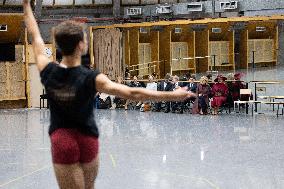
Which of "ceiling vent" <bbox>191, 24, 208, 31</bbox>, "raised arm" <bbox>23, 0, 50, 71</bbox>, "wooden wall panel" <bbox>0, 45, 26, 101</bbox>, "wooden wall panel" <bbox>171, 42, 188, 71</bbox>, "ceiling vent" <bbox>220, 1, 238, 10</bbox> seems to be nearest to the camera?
"raised arm" <bbox>23, 0, 50, 71</bbox>

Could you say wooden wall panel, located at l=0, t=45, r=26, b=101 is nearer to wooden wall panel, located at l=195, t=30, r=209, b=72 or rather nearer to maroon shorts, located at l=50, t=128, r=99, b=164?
wooden wall panel, located at l=195, t=30, r=209, b=72

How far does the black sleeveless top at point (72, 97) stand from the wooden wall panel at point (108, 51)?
19370mm

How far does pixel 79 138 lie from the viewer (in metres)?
2.58

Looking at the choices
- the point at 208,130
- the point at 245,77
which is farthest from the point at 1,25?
the point at 208,130

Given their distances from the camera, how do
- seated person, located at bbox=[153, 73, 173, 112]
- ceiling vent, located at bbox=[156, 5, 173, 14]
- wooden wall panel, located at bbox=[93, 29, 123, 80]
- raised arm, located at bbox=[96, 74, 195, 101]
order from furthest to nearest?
ceiling vent, located at bbox=[156, 5, 173, 14] → wooden wall panel, located at bbox=[93, 29, 123, 80] → seated person, located at bbox=[153, 73, 173, 112] → raised arm, located at bbox=[96, 74, 195, 101]

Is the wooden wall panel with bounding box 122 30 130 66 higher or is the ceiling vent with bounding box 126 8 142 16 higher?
the ceiling vent with bounding box 126 8 142 16

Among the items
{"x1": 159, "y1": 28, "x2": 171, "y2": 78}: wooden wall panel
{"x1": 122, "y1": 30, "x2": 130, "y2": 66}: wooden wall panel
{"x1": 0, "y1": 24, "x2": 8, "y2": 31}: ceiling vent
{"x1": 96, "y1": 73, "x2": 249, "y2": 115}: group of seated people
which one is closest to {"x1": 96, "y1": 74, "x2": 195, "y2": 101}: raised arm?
{"x1": 96, "y1": 73, "x2": 249, "y2": 115}: group of seated people

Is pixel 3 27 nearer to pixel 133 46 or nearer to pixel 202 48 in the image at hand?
pixel 133 46

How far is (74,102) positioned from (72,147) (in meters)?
0.23

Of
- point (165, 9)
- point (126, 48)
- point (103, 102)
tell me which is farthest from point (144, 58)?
point (103, 102)

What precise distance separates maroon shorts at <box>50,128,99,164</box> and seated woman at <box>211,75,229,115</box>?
1313cm

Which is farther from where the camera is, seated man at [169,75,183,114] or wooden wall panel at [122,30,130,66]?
wooden wall panel at [122,30,130,66]

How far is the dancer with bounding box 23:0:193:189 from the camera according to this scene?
251 centimetres

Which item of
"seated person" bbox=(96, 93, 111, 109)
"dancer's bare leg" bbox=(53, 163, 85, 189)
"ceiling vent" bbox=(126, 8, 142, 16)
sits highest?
"ceiling vent" bbox=(126, 8, 142, 16)
